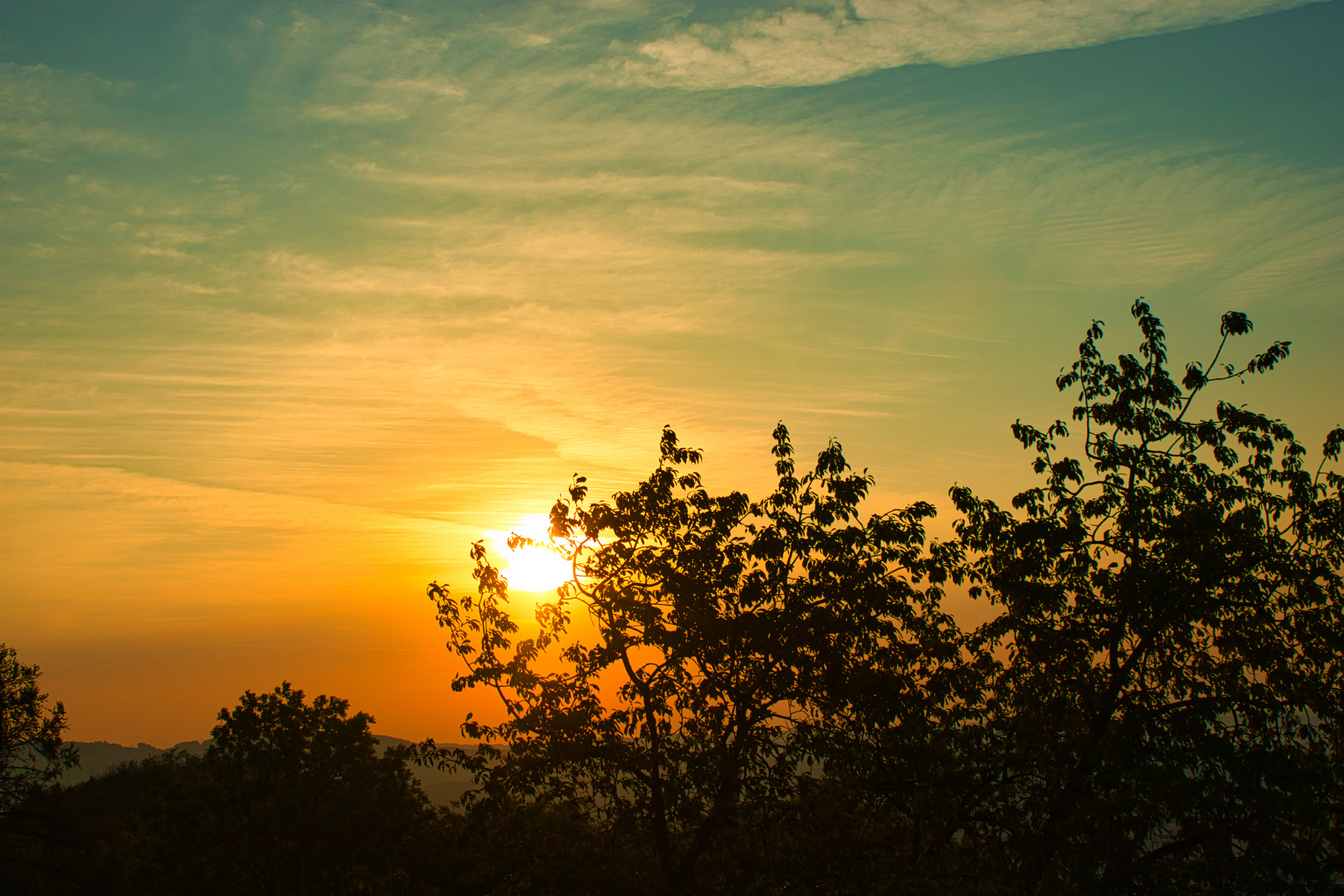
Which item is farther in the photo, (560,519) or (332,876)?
(332,876)

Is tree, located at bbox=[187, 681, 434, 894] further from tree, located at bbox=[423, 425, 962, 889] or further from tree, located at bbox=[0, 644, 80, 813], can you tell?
tree, located at bbox=[423, 425, 962, 889]

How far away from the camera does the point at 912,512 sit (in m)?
16.8

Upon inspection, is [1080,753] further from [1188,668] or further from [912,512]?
[912,512]

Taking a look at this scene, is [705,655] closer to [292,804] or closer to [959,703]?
[959,703]

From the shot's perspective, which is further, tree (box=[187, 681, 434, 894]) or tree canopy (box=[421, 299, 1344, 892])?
tree (box=[187, 681, 434, 894])

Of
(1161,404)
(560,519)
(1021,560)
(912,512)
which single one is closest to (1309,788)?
(1021,560)

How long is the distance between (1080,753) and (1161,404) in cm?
600

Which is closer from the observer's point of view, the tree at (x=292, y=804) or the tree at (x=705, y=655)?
the tree at (x=705, y=655)

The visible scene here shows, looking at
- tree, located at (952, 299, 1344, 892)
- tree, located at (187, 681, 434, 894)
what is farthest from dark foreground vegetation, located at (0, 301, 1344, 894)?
tree, located at (187, 681, 434, 894)

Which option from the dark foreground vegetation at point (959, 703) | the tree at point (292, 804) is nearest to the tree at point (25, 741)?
the tree at point (292, 804)

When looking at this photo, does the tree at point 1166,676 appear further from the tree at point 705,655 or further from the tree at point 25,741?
the tree at point 25,741

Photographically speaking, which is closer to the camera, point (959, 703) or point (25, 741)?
point (959, 703)

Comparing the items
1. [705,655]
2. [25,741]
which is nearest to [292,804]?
[25,741]

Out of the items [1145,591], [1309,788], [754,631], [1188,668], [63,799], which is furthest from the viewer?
[63,799]
